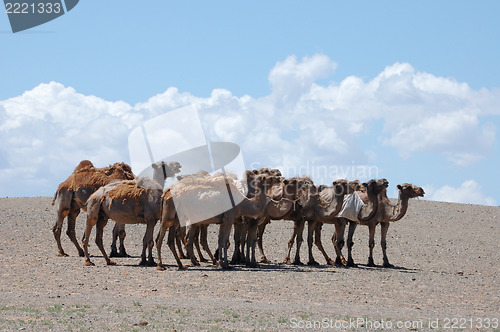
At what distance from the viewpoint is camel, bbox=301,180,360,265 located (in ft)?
Result: 70.4

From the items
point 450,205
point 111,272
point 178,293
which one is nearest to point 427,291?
point 178,293

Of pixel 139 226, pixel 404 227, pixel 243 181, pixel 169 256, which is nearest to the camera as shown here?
pixel 243 181

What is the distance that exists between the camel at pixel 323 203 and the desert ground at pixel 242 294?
64.7 inches

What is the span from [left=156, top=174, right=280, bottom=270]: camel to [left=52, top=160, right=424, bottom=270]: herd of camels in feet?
0.09

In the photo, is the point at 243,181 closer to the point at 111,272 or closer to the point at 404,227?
the point at 111,272

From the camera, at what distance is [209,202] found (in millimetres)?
19094

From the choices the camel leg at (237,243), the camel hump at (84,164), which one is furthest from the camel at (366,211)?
the camel hump at (84,164)

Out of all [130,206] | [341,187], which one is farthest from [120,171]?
[341,187]

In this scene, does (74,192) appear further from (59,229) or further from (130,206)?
(130,206)

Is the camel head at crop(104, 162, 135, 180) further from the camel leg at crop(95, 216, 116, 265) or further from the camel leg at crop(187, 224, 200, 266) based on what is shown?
the camel leg at crop(187, 224, 200, 266)

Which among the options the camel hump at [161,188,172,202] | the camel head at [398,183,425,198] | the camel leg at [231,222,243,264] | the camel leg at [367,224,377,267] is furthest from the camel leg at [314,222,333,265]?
the camel hump at [161,188,172,202]

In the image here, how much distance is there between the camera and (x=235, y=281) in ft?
55.0

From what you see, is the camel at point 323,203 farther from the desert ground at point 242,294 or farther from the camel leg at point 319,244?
the desert ground at point 242,294

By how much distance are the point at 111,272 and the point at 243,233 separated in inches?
188
